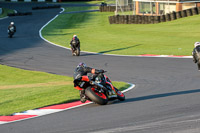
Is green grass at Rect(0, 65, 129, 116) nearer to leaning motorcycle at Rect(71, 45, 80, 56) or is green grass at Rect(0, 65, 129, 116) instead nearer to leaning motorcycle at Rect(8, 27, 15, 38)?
leaning motorcycle at Rect(71, 45, 80, 56)

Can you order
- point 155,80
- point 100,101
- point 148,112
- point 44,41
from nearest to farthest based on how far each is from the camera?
point 148,112
point 100,101
point 155,80
point 44,41

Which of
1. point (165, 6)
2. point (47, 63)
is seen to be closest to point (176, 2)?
point (165, 6)

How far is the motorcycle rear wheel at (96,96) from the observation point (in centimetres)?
1212

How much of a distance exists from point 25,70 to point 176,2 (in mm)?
22642

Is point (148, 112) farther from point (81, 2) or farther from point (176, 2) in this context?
point (81, 2)

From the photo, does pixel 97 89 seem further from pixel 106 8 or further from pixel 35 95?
pixel 106 8

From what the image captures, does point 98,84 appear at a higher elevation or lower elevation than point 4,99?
higher

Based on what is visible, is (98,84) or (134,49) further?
(134,49)

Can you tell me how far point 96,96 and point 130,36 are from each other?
2544cm

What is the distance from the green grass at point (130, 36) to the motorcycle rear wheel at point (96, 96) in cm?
1421

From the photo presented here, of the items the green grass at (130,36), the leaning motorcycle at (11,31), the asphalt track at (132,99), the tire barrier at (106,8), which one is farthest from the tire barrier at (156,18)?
the tire barrier at (106,8)

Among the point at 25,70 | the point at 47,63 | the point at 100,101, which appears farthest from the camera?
the point at 47,63

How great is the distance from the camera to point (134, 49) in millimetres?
29516

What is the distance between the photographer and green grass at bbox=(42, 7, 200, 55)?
2936cm
